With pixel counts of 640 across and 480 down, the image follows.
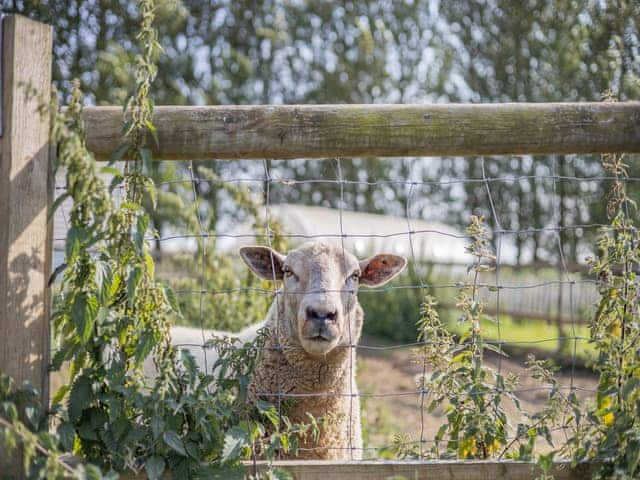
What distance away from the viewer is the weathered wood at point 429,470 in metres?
2.38

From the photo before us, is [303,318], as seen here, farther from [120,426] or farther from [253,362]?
[120,426]

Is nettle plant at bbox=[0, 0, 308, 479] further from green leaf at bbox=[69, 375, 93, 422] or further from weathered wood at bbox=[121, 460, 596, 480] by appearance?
weathered wood at bbox=[121, 460, 596, 480]

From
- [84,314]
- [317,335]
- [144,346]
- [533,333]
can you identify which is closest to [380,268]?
[317,335]

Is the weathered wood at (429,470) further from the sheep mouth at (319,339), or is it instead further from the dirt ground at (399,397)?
the sheep mouth at (319,339)

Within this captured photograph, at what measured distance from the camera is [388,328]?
1595cm

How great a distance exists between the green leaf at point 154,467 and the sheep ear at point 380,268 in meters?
2.06

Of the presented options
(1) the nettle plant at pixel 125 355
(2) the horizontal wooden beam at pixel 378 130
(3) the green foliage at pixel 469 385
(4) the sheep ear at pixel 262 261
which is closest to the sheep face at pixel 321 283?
(4) the sheep ear at pixel 262 261

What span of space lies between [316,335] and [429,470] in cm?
114

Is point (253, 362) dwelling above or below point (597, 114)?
below

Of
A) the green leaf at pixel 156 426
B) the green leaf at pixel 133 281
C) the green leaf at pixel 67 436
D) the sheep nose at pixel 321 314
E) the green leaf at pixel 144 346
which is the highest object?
the green leaf at pixel 133 281

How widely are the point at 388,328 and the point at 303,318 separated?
12720 millimetres

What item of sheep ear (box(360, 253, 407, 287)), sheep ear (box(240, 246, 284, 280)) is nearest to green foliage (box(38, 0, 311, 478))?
sheep ear (box(240, 246, 284, 280))

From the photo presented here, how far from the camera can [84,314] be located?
218 centimetres

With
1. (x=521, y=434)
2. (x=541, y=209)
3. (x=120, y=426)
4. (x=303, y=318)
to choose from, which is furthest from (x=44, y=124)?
(x=541, y=209)
